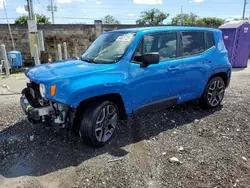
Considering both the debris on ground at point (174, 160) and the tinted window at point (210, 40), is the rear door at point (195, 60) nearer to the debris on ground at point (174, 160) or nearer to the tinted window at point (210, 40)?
the tinted window at point (210, 40)

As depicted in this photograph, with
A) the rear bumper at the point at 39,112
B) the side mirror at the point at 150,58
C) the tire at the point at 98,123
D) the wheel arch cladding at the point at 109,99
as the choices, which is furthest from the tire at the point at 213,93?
the rear bumper at the point at 39,112

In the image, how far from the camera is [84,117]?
325 centimetres

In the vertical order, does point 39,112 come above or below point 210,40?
below

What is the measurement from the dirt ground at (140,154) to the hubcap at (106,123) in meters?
0.18

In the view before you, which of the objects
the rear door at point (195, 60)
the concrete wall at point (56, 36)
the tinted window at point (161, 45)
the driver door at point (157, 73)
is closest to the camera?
the driver door at point (157, 73)

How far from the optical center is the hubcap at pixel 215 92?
495 cm

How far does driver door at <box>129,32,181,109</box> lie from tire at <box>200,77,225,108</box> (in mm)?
972

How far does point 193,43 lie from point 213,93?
4.14 ft

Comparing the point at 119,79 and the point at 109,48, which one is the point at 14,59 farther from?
the point at 119,79

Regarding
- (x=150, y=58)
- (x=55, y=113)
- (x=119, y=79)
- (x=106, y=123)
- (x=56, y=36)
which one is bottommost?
(x=106, y=123)

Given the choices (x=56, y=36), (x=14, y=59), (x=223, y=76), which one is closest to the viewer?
(x=223, y=76)

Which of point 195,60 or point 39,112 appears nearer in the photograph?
point 39,112

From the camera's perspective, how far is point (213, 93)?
5012mm

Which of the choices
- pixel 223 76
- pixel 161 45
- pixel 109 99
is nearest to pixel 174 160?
pixel 109 99
